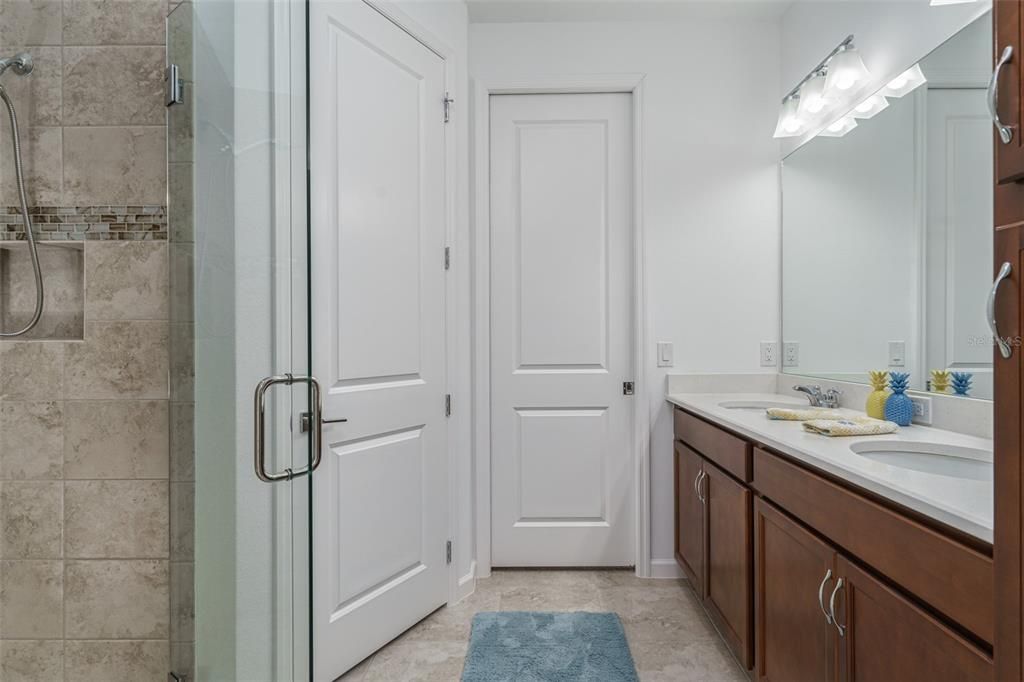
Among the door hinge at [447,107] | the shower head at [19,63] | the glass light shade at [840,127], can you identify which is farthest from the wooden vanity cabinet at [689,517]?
the shower head at [19,63]

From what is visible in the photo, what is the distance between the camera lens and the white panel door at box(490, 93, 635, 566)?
2.69m

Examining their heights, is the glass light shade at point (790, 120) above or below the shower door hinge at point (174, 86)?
above

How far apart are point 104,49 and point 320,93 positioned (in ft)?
1.89

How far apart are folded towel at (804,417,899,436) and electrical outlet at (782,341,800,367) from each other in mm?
963

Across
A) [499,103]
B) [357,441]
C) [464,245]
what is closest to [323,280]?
[357,441]

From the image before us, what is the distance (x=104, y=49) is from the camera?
4.93 ft

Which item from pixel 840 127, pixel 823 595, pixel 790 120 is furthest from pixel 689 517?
pixel 790 120

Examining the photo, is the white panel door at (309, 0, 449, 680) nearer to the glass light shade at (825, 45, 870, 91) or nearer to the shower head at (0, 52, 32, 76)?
the shower head at (0, 52, 32, 76)

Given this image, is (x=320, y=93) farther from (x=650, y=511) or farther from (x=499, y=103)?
(x=650, y=511)

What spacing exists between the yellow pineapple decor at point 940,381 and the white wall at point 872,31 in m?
0.97

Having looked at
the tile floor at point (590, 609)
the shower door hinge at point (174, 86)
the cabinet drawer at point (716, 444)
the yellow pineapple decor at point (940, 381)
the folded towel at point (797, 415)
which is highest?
the shower door hinge at point (174, 86)

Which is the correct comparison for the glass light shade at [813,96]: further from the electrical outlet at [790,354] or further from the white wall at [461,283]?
the white wall at [461,283]

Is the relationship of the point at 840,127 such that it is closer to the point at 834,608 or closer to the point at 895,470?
the point at 895,470

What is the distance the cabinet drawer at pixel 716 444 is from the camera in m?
1.69
